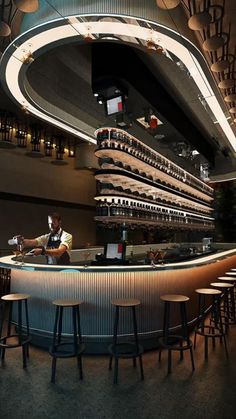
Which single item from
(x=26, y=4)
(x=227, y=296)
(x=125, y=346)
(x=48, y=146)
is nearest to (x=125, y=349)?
(x=125, y=346)

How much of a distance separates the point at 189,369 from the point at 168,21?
3698 mm

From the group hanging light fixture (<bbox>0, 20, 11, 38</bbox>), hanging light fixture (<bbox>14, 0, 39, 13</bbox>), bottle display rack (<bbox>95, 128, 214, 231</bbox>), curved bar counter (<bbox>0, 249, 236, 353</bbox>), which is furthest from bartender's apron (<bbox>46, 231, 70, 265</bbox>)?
hanging light fixture (<bbox>14, 0, 39, 13</bbox>)

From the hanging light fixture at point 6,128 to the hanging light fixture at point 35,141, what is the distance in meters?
0.82

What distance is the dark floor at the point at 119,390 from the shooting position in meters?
2.34

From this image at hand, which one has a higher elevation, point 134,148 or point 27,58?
point 27,58

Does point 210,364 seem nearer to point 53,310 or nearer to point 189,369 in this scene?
point 189,369

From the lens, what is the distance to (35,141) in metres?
9.20

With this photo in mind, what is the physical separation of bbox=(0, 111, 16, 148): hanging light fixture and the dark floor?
6.13m

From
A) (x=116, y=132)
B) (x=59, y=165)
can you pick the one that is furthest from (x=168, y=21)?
(x=59, y=165)

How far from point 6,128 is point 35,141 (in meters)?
1.30

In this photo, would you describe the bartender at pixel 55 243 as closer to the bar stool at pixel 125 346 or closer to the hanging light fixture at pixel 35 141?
the bar stool at pixel 125 346

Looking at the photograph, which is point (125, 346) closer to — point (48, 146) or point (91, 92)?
point (91, 92)

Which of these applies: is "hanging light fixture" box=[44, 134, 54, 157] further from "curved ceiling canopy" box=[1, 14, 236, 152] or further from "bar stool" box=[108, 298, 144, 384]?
"bar stool" box=[108, 298, 144, 384]

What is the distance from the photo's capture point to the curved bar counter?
11.7 feet
